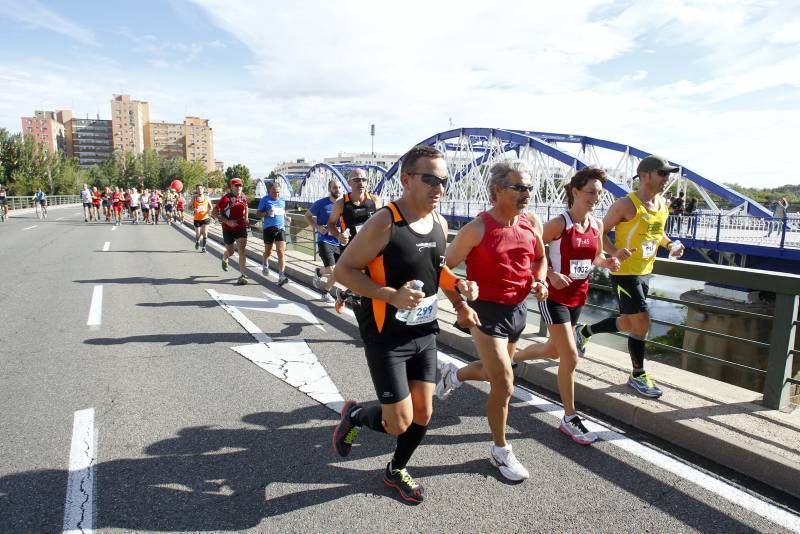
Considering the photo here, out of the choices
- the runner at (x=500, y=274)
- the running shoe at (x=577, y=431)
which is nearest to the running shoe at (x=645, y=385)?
the running shoe at (x=577, y=431)

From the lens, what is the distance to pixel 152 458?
328 centimetres

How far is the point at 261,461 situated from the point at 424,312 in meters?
1.54

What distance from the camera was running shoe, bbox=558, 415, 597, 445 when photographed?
11.4 feet

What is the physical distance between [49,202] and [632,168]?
187ft

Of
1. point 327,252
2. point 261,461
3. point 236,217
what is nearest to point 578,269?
point 261,461

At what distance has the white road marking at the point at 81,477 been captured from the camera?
262cm

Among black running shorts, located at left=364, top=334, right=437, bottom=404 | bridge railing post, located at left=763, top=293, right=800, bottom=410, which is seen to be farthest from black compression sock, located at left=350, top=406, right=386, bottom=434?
bridge railing post, located at left=763, top=293, right=800, bottom=410

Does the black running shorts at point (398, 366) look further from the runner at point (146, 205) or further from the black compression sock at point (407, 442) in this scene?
the runner at point (146, 205)

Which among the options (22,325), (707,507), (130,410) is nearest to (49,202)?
→ (22,325)

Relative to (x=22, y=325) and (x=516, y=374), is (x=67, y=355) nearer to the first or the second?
(x=22, y=325)

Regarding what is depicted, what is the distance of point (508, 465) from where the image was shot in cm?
308

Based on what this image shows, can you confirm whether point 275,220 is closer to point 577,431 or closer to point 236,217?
point 236,217

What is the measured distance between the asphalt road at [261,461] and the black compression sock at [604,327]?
1173mm

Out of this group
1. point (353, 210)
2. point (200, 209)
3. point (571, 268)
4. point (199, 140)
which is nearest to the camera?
point (571, 268)
